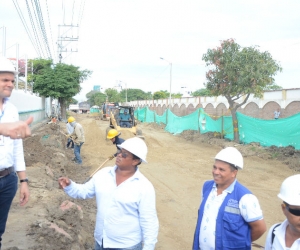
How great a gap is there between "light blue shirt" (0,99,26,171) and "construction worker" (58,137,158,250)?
415mm

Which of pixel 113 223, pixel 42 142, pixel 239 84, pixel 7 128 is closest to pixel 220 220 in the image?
pixel 113 223

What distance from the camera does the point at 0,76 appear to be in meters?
2.80

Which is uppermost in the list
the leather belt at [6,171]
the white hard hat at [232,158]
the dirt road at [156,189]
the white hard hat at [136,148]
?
the white hard hat at [136,148]

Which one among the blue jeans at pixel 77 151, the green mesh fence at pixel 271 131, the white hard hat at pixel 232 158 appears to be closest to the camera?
the white hard hat at pixel 232 158

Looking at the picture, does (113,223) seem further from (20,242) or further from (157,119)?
(157,119)

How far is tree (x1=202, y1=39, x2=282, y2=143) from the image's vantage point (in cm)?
1684

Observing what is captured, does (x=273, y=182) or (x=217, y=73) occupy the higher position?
(x=217, y=73)

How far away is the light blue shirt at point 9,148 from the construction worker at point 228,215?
1707 millimetres

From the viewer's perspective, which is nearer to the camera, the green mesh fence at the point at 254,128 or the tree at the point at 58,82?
the green mesh fence at the point at 254,128

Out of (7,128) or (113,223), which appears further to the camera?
(113,223)

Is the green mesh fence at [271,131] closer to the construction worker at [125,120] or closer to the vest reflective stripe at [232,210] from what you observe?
the construction worker at [125,120]

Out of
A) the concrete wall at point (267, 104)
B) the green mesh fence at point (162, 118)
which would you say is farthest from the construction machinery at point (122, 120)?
the green mesh fence at point (162, 118)

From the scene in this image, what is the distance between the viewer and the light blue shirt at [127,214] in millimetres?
2982

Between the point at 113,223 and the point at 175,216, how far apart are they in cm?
487
